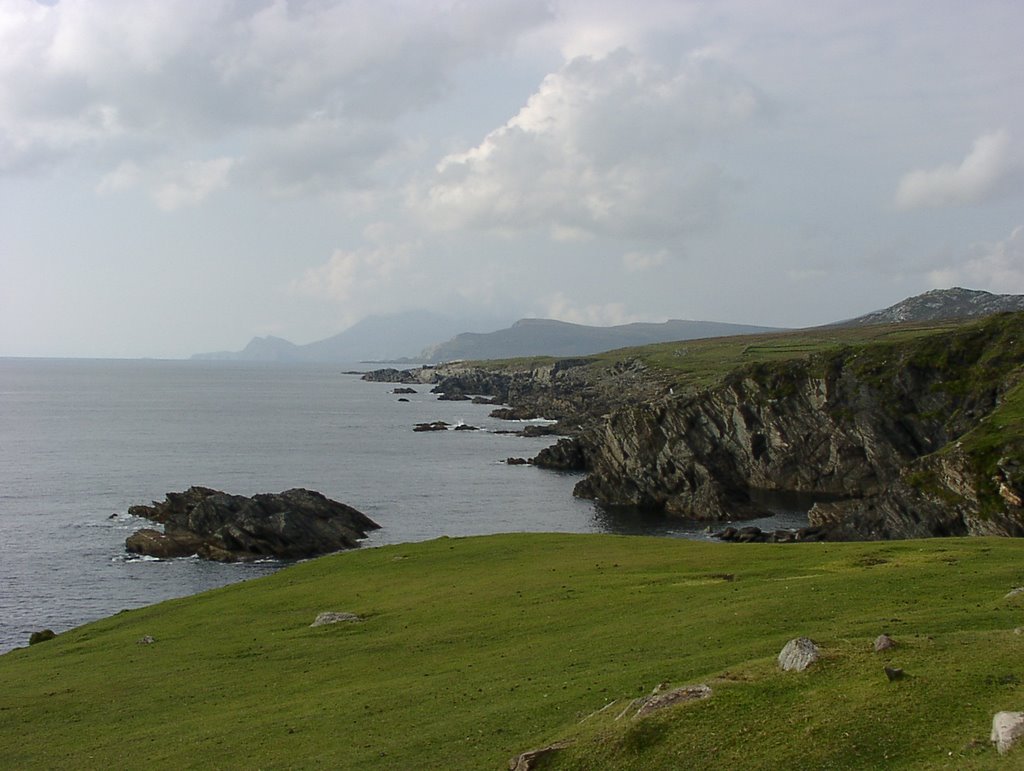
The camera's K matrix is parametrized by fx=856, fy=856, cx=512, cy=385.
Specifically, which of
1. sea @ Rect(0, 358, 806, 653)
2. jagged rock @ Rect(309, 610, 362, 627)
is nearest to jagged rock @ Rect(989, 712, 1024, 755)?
jagged rock @ Rect(309, 610, 362, 627)

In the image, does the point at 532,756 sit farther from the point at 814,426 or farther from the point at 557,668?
the point at 814,426

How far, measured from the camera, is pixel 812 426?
12338cm

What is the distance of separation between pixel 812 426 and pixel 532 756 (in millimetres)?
110993

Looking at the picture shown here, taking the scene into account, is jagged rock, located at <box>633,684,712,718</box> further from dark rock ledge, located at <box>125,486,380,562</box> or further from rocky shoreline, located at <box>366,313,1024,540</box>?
rocky shoreline, located at <box>366,313,1024,540</box>

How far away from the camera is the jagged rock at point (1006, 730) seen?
17.2 m

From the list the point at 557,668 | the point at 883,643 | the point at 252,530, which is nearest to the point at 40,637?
the point at 252,530

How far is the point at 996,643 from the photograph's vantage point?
24016 mm

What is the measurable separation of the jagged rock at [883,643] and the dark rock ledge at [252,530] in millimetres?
68239

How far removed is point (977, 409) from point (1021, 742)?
101m

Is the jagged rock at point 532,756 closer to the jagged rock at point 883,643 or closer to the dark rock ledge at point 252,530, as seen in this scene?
the jagged rock at point 883,643

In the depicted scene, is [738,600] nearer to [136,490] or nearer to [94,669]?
[94,669]

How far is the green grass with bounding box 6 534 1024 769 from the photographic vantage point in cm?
2031

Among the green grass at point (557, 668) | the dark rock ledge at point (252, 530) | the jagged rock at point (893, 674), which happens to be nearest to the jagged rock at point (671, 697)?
the green grass at point (557, 668)

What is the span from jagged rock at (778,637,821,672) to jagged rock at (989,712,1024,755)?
546 cm
